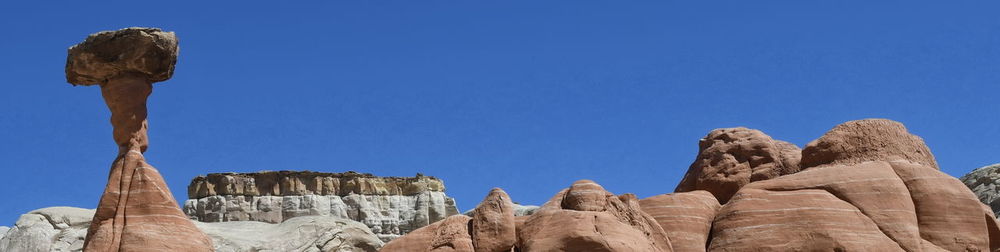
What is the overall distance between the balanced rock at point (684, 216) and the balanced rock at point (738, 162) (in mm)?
2319

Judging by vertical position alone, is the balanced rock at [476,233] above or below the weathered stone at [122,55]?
below

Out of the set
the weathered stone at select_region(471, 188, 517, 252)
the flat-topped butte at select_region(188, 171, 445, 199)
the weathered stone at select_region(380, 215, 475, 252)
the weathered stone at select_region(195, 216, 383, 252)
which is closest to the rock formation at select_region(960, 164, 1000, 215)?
the weathered stone at select_region(195, 216, 383, 252)

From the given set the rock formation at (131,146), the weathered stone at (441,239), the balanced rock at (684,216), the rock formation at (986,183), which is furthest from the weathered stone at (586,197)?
the rock formation at (986,183)

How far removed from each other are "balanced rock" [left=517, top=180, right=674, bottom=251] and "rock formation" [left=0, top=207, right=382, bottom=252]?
18.1 metres

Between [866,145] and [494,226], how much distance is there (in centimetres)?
938

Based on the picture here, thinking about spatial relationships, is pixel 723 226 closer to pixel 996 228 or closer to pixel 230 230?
pixel 996 228

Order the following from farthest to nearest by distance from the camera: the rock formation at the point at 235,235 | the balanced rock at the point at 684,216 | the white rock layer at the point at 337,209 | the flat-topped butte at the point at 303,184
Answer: the flat-topped butte at the point at 303,184 → the white rock layer at the point at 337,209 → the rock formation at the point at 235,235 → the balanced rock at the point at 684,216

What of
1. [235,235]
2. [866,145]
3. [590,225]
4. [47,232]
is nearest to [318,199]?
[235,235]

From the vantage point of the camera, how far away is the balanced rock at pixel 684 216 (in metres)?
27.2

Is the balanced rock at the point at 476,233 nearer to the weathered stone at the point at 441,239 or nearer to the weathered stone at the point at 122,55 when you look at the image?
the weathered stone at the point at 441,239

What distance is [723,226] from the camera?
27297 mm

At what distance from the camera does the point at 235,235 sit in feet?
148

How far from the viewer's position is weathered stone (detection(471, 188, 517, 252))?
2608 centimetres

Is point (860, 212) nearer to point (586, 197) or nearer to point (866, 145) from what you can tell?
point (866, 145)
